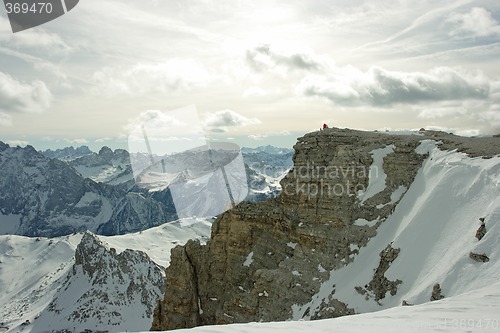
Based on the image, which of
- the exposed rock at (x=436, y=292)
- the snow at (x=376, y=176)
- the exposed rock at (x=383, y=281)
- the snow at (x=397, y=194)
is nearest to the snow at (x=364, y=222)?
the snow at (x=397, y=194)

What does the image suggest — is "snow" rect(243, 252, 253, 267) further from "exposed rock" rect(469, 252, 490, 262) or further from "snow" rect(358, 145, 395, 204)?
"exposed rock" rect(469, 252, 490, 262)

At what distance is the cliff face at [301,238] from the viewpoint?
41.8 m

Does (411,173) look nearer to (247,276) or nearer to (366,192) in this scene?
(366,192)

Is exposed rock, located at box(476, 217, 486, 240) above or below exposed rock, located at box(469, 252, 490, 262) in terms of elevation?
above

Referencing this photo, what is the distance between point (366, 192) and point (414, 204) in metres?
6.38

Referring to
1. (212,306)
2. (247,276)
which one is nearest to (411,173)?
(247,276)

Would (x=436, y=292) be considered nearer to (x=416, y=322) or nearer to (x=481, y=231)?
(x=481, y=231)

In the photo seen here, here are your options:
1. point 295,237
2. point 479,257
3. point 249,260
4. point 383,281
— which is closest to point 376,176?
point 295,237

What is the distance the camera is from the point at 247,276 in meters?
48.0

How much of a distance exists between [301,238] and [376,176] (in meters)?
11.3

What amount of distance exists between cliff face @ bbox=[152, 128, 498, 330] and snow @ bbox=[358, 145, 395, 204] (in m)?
0.11

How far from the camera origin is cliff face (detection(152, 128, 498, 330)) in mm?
41781

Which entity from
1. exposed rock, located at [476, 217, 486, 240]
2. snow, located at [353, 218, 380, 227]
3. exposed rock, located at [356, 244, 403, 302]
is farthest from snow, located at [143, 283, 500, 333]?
snow, located at [353, 218, 380, 227]

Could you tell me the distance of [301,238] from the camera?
46.5 m
